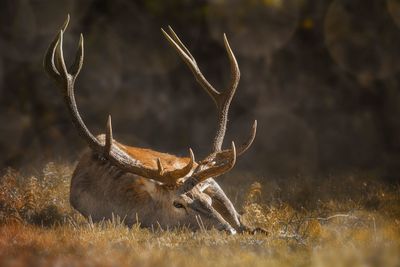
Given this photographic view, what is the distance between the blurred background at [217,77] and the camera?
41.8ft

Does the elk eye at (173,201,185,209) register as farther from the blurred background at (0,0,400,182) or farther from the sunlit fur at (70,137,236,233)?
the blurred background at (0,0,400,182)

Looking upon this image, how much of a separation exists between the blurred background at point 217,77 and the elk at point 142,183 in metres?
5.28

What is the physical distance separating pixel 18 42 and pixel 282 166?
5.78 meters

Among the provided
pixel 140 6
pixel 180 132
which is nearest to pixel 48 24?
pixel 140 6

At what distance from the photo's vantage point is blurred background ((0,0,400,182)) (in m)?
12.7

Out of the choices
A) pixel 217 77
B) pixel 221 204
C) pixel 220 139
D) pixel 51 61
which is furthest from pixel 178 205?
pixel 217 77

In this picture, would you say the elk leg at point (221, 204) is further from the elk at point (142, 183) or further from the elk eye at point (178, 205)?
the elk eye at point (178, 205)

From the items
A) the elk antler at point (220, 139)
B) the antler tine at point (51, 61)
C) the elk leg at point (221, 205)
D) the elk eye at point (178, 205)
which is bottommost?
the elk leg at point (221, 205)

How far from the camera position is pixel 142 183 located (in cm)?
669

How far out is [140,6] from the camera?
563 inches

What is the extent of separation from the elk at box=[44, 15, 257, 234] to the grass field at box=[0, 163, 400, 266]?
172 mm

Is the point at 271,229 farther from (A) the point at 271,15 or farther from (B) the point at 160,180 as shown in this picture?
(A) the point at 271,15

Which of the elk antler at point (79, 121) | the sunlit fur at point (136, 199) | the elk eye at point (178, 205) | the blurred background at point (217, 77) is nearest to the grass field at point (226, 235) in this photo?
the sunlit fur at point (136, 199)

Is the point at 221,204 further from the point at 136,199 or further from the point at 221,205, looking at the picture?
the point at 136,199
